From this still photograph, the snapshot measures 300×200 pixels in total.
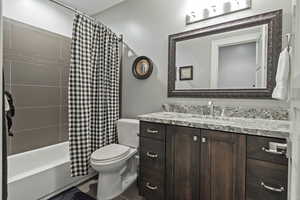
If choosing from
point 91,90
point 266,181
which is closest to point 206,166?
point 266,181

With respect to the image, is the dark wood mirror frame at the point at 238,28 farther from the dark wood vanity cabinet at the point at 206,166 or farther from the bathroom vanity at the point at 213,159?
the dark wood vanity cabinet at the point at 206,166

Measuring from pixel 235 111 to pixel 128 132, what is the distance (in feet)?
4.26

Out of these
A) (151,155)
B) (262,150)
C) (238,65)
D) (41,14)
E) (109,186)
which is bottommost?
(109,186)

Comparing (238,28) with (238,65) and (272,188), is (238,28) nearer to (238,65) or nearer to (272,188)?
(238,65)

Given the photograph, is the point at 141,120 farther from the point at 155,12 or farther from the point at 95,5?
the point at 95,5

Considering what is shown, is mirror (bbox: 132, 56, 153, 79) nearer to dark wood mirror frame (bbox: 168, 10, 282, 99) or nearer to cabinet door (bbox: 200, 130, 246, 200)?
dark wood mirror frame (bbox: 168, 10, 282, 99)

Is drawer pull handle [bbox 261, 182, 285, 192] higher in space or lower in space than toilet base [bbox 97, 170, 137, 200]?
higher

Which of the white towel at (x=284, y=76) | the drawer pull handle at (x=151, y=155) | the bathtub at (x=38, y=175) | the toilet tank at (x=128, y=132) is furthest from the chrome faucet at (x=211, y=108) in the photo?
the bathtub at (x=38, y=175)

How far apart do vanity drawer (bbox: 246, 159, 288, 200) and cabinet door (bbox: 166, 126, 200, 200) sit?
0.37 meters

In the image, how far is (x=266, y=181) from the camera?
106 centimetres

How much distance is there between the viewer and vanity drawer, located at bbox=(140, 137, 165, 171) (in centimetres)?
153

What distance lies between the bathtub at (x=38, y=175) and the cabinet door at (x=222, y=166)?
1523 millimetres

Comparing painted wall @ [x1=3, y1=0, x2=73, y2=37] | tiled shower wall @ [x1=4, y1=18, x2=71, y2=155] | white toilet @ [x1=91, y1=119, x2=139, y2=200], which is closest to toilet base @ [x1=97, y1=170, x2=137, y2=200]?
white toilet @ [x1=91, y1=119, x2=139, y2=200]

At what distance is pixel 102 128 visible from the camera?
2146 mm
